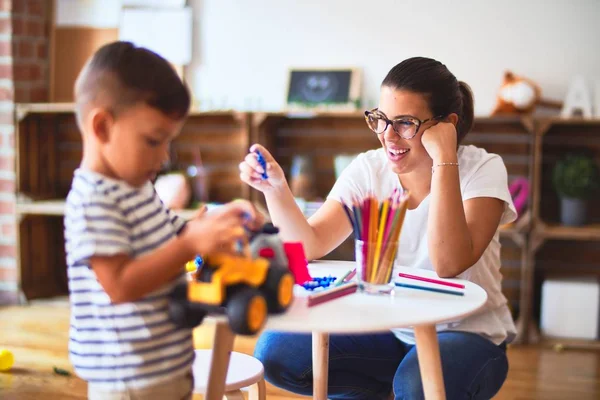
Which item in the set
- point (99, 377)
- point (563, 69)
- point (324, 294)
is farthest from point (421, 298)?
point (563, 69)

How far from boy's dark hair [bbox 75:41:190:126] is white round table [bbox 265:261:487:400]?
364mm

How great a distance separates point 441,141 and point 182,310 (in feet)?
2.48

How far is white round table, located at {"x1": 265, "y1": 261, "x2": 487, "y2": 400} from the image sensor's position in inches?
39.3

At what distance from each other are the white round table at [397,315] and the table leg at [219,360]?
11cm

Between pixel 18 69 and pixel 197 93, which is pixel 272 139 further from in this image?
pixel 18 69

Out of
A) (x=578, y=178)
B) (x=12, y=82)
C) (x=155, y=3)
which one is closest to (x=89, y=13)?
(x=155, y=3)

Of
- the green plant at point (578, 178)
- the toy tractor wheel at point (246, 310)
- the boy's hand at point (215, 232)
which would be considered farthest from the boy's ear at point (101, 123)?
the green plant at point (578, 178)

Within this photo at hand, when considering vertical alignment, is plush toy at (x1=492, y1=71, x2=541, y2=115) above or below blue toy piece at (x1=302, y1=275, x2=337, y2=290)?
above

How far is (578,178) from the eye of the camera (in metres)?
2.95

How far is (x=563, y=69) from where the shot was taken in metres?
3.14

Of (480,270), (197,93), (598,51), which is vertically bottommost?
(480,270)

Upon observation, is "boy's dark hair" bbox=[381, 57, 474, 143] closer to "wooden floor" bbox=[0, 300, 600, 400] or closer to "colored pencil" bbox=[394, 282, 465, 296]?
"colored pencil" bbox=[394, 282, 465, 296]

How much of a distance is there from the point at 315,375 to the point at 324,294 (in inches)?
18.9

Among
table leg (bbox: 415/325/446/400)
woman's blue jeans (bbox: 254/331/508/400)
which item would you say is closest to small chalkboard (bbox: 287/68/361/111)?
woman's blue jeans (bbox: 254/331/508/400)
